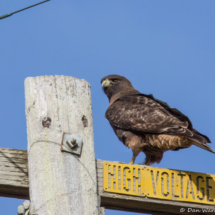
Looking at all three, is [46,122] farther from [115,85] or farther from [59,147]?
[115,85]

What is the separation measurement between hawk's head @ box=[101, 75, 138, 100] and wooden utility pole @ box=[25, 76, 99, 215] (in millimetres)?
3984

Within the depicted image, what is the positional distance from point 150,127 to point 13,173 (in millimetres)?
2509

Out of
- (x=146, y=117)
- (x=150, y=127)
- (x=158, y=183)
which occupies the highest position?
(x=146, y=117)

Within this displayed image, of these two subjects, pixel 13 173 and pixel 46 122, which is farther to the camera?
pixel 46 122

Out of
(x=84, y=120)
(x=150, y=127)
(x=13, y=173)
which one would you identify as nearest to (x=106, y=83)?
(x=150, y=127)

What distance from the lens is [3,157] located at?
2.67 m

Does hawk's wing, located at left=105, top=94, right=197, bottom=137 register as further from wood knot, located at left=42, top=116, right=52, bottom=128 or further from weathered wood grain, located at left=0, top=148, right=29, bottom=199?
weathered wood grain, located at left=0, top=148, right=29, bottom=199

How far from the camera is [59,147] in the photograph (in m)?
2.71

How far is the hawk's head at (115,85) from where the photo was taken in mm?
6996

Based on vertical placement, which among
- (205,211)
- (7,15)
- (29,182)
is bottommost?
(205,211)

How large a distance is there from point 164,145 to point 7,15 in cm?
264

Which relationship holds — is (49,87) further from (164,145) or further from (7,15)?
(164,145)

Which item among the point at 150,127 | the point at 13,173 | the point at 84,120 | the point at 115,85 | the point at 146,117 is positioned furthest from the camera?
the point at 115,85

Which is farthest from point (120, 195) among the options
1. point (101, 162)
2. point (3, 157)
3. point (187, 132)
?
point (187, 132)
